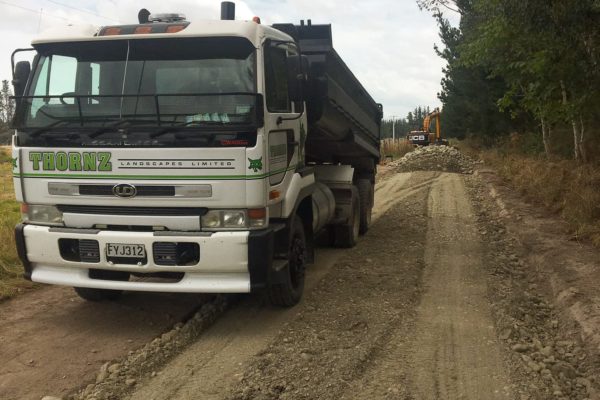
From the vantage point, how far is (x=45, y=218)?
16.1ft

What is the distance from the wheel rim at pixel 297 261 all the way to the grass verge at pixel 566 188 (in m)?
4.56

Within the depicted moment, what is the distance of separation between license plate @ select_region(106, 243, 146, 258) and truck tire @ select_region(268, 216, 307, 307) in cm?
A: 128

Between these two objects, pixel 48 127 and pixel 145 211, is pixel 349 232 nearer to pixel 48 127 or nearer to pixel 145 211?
pixel 145 211

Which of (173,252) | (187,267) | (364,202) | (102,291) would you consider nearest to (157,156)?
(173,252)

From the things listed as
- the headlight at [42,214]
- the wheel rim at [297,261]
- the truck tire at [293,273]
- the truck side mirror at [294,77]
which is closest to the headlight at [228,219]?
the truck tire at [293,273]

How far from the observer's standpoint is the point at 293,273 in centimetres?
555

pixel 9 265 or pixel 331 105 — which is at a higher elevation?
pixel 331 105

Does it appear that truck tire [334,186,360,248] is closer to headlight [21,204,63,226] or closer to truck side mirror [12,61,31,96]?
headlight [21,204,63,226]

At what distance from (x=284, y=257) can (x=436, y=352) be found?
5.27 ft

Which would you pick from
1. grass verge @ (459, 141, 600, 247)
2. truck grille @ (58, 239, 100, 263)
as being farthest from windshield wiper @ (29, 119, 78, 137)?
grass verge @ (459, 141, 600, 247)

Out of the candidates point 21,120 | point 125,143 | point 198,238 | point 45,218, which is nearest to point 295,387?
point 198,238

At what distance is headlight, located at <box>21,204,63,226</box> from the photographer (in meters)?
4.88

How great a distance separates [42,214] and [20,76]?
4.19 ft

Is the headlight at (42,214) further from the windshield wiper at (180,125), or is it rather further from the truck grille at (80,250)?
the windshield wiper at (180,125)
